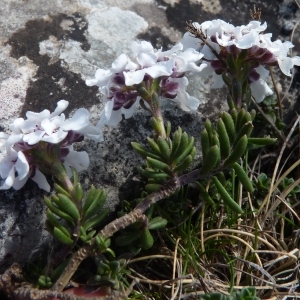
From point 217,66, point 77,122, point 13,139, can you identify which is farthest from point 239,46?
point 13,139

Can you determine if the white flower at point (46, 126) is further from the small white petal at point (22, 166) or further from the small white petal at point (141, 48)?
the small white petal at point (141, 48)

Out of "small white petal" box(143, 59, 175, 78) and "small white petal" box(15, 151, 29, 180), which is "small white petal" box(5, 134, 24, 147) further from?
"small white petal" box(143, 59, 175, 78)

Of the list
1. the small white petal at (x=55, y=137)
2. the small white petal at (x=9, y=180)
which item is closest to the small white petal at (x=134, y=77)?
the small white petal at (x=55, y=137)

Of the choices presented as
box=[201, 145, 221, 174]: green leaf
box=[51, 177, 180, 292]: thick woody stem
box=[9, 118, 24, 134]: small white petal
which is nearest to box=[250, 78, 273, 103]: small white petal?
box=[201, 145, 221, 174]: green leaf

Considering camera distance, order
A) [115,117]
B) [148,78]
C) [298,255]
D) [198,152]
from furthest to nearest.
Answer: [198,152] → [298,255] → [115,117] → [148,78]

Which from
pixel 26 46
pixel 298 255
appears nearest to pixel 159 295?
pixel 298 255

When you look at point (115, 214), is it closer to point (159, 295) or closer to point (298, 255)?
point (159, 295)
